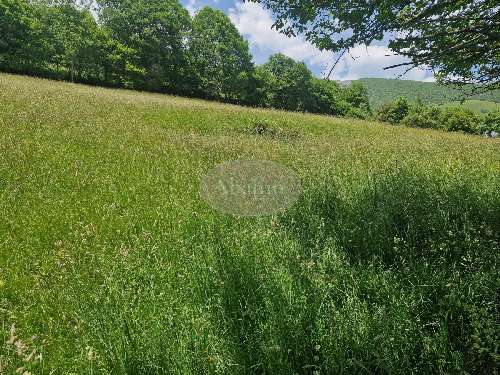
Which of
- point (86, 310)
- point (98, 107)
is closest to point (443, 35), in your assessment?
point (86, 310)

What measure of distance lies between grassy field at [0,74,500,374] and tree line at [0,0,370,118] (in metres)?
36.5

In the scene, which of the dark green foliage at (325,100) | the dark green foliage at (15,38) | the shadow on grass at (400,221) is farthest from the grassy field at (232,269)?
the dark green foliage at (325,100)

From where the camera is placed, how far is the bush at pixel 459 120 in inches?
2532

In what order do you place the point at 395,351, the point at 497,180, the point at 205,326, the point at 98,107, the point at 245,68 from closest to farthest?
the point at 395,351 < the point at 205,326 < the point at 497,180 < the point at 98,107 < the point at 245,68

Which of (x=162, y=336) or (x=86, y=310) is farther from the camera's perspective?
(x=86, y=310)

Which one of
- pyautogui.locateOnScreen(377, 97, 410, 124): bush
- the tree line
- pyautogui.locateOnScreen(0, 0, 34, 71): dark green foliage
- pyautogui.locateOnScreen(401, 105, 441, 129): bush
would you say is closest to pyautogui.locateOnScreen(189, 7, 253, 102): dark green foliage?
the tree line

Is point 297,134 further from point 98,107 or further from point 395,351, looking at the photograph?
point 395,351

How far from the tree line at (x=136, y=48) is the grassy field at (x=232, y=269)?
3654 centimetres

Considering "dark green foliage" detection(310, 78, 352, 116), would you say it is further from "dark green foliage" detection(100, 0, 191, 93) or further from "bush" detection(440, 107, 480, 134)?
"dark green foliage" detection(100, 0, 191, 93)

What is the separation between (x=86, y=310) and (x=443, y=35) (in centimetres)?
463

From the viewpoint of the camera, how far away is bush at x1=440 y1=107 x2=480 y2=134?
64.3 meters

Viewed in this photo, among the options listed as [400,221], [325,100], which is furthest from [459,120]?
[400,221]

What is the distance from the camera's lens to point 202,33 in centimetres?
5772

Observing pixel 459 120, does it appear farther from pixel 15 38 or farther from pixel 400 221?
pixel 400 221
